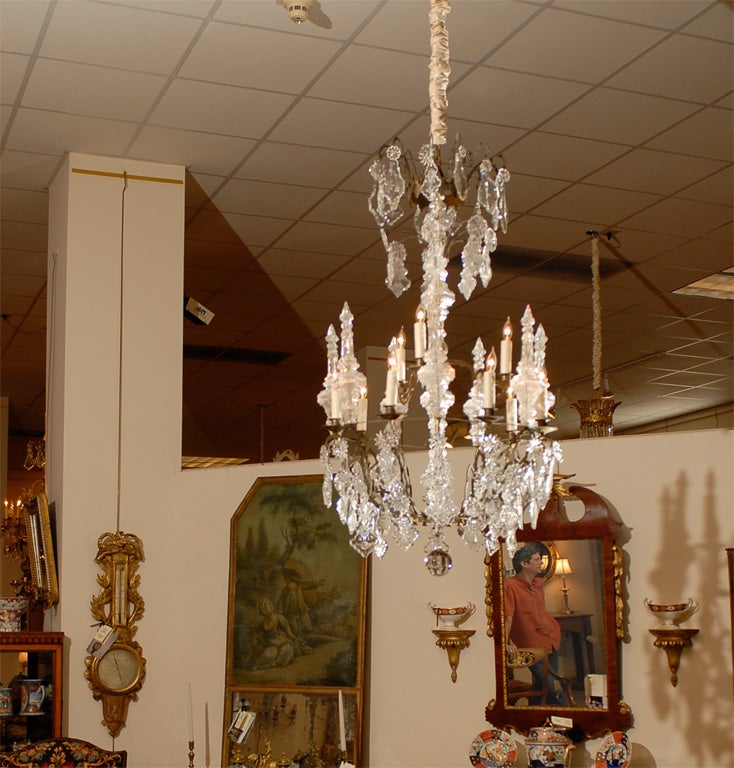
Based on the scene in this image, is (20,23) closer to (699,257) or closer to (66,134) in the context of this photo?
(66,134)

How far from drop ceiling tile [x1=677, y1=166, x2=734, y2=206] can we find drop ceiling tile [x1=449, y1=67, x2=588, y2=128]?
4.49ft

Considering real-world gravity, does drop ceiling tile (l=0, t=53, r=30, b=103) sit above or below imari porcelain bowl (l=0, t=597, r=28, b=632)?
above

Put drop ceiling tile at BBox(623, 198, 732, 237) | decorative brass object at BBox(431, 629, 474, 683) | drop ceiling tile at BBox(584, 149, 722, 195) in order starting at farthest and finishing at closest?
drop ceiling tile at BBox(623, 198, 732, 237) < drop ceiling tile at BBox(584, 149, 722, 195) < decorative brass object at BBox(431, 629, 474, 683)

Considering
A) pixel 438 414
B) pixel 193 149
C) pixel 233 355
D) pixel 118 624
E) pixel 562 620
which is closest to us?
pixel 438 414

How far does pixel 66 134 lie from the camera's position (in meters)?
6.07

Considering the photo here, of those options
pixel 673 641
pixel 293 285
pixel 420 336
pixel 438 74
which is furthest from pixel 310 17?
pixel 293 285

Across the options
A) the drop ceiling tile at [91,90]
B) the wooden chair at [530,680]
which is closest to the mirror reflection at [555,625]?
the wooden chair at [530,680]

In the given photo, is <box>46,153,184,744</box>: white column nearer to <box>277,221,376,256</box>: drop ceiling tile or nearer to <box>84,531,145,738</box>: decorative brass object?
<box>84,531,145,738</box>: decorative brass object

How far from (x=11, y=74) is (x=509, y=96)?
244cm

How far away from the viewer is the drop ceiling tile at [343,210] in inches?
274

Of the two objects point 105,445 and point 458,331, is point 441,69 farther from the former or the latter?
point 458,331

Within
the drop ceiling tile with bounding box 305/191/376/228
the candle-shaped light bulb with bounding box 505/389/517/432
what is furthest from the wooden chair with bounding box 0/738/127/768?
the drop ceiling tile with bounding box 305/191/376/228

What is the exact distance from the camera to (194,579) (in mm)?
6070

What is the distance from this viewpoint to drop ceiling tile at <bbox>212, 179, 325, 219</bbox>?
6.78 metres
